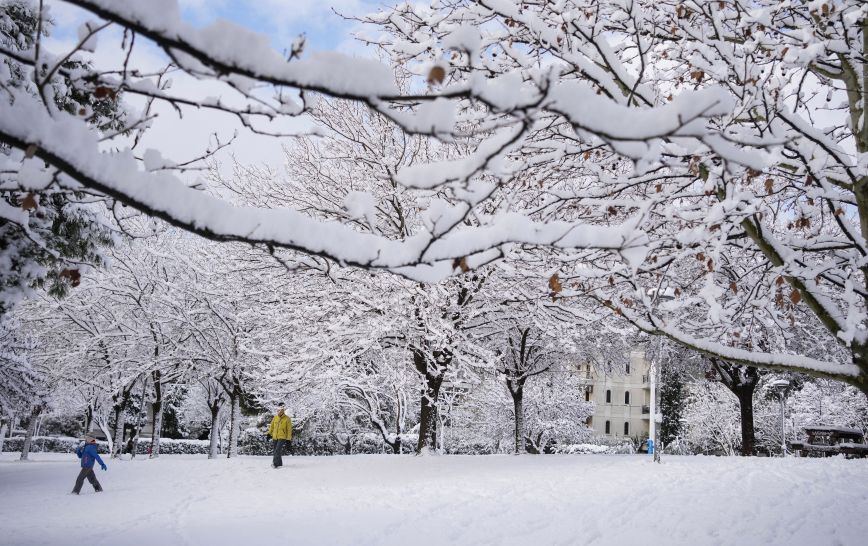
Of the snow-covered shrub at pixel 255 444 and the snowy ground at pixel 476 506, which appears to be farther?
the snow-covered shrub at pixel 255 444

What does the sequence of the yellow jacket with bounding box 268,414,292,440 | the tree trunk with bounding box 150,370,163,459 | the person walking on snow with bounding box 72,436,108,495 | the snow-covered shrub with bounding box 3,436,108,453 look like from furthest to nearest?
the snow-covered shrub with bounding box 3,436,108,453 < the tree trunk with bounding box 150,370,163,459 < the yellow jacket with bounding box 268,414,292,440 < the person walking on snow with bounding box 72,436,108,495

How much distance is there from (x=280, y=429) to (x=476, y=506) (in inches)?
303

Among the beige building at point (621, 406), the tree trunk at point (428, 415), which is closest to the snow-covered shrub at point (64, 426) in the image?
the tree trunk at point (428, 415)

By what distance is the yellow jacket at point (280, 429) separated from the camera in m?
14.1

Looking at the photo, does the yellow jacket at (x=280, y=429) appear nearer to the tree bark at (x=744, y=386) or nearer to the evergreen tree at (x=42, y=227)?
the evergreen tree at (x=42, y=227)

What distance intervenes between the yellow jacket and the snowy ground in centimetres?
207

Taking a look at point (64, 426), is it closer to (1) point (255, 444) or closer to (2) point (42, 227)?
(1) point (255, 444)

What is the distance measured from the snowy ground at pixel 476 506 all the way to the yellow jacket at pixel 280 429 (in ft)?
6.79

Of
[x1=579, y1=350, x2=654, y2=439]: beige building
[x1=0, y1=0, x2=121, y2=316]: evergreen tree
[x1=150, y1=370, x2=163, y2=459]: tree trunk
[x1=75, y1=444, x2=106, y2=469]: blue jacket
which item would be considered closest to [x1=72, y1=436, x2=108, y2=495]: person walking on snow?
[x1=75, y1=444, x2=106, y2=469]: blue jacket

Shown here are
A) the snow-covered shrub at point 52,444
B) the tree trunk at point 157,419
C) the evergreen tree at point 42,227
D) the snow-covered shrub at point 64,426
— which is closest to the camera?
the evergreen tree at point 42,227

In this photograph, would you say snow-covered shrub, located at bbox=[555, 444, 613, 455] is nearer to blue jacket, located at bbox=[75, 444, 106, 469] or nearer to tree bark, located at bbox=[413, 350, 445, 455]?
tree bark, located at bbox=[413, 350, 445, 455]

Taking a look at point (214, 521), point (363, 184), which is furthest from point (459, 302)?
point (214, 521)

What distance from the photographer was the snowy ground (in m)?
6.48

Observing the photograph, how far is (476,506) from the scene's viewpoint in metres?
7.84
